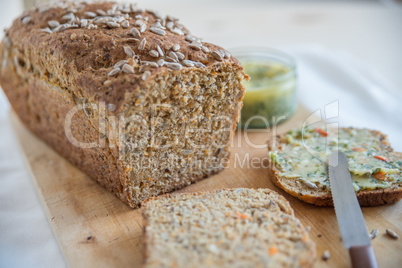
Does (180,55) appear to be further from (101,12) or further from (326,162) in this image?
(326,162)

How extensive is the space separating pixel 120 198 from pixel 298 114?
2368 mm

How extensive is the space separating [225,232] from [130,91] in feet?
3.77

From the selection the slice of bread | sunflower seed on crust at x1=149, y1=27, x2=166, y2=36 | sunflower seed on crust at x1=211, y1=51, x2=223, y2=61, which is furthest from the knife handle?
sunflower seed on crust at x1=149, y1=27, x2=166, y2=36

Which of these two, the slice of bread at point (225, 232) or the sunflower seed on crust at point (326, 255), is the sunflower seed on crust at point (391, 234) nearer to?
the sunflower seed on crust at point (326, 255)

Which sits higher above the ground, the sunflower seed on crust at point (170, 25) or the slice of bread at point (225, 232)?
the sunflower seed on crust at point (170, 25)

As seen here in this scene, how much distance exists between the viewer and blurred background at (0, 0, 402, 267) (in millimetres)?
3287

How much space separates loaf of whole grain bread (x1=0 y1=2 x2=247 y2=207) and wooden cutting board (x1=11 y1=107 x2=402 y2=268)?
0.14 meters

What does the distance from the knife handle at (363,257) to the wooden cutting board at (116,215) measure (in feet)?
0.46

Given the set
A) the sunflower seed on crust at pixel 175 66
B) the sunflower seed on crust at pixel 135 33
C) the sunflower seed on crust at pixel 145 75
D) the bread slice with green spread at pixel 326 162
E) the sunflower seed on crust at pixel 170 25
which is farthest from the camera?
the sunflower seed on crust at pixel 170 25

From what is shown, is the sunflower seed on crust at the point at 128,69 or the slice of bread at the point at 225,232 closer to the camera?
the slice of bread at the point at 225,232

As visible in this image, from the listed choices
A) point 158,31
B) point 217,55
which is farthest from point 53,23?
point 217,55

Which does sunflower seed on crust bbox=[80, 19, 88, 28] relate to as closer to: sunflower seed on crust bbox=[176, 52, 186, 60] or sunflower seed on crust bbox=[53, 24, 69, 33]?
sunflower seed on crust bbox=[53, 24, 69, 33]

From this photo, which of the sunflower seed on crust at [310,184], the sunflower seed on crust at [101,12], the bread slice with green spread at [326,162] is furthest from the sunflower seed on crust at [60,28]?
the sunflower seed on crust at [310,184]

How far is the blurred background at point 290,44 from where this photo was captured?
3.29 m
